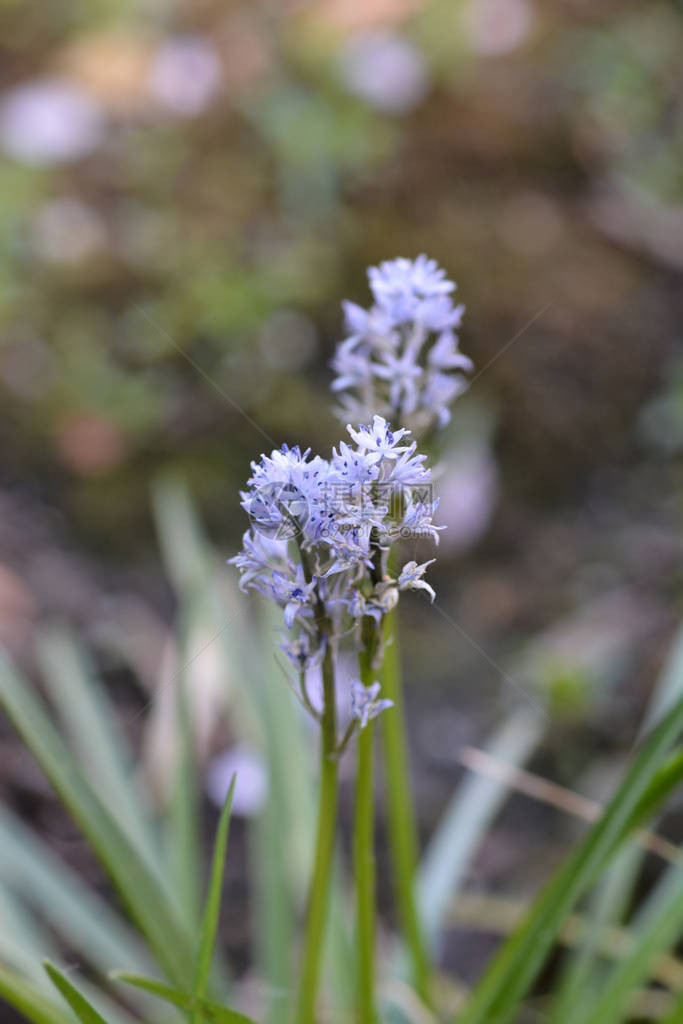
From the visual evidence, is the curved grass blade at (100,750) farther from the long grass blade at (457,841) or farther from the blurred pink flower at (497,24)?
the blurred pink flower at (497,24)

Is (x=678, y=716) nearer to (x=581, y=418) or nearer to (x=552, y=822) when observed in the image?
(x=552, y=822)

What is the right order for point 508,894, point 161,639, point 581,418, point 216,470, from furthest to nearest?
point 581,418, point 216,470, point 161,639, point 508,894

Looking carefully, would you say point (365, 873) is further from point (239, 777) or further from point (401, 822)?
point (239, 777)

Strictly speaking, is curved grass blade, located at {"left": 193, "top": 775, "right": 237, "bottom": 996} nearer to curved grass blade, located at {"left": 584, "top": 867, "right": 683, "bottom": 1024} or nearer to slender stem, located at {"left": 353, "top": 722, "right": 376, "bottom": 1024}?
slender stem, located at {"left": 353, "top": 722, "right": 376, "bottom": 1024}

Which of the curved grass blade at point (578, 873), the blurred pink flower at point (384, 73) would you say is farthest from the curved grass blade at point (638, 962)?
the blurred pink flower at point (384, 73)

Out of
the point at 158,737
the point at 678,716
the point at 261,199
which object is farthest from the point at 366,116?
the point at 678,716
